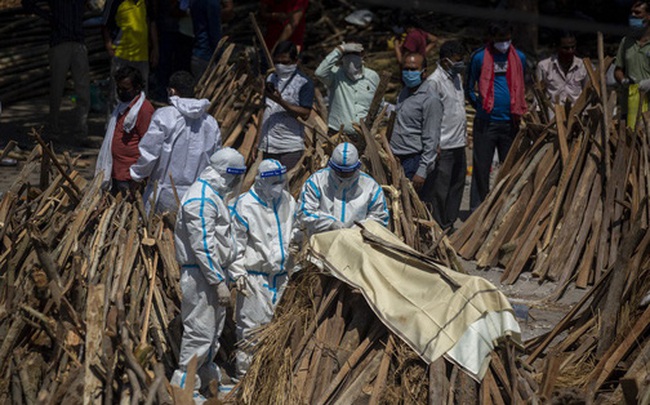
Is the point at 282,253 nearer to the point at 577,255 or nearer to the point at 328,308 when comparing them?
the point at 328,308

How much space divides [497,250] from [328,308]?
11.2 ft

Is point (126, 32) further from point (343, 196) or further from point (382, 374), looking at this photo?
point (382, 374)

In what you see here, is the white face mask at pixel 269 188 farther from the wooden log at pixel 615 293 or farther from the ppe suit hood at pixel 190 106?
the wooden log at pixel 615 293

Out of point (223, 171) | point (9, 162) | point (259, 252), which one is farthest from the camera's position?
point (9, 162)

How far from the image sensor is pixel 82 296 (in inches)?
296

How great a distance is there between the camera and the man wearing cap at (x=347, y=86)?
10.5m

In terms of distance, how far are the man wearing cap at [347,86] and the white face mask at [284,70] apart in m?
0.62

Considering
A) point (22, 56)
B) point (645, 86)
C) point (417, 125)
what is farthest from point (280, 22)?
point (22, 56)

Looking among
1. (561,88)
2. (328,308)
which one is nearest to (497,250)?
(561,88)

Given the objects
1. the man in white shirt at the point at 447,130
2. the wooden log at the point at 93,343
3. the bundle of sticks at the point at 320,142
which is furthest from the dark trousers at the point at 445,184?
the wooden log at the point at 93,343

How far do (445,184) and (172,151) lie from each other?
10.2 feet

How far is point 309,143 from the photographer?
10.5 meters

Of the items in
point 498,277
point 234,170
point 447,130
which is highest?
point 234,170

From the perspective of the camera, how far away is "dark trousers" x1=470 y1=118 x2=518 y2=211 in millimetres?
11461
